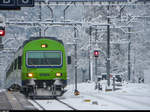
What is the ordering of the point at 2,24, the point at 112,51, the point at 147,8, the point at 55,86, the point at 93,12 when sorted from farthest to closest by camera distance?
the point at 147,8, the point at 93,12, the point at 112,51, the point at 55,86, the point at 2,24

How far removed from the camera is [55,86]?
73.8 feet

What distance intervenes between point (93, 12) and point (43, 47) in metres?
36.2

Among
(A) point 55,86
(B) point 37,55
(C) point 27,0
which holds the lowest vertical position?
(A) point 55,86

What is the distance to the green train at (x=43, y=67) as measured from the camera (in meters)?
22.4

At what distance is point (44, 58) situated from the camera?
76.1ft

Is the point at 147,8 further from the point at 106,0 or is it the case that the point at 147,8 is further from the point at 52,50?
the point at 52,50

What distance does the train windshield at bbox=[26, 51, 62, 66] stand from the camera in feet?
75.4

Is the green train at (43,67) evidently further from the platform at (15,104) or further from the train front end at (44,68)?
the platform at (15,104)

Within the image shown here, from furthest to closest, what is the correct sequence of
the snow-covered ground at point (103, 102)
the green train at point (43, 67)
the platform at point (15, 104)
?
the green train at point (43, 67) < the snow-covered ground at point (103, 102) < the platform at point (15, 104)

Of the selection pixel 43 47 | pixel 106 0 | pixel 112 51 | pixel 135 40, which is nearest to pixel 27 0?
pixel 43 47

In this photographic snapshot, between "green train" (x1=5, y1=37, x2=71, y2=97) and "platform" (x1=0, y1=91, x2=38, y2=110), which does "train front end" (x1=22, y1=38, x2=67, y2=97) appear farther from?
"platform" (x1=0, y1=91, x2=38, y2=110)

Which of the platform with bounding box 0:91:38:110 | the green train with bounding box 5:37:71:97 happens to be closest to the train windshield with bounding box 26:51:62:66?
the green train with bounding box 5:37:71:97

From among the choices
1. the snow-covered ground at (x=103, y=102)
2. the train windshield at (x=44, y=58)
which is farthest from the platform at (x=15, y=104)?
the train windshield at (x=44, y=58)

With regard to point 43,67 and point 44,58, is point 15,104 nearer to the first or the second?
point 43,67
